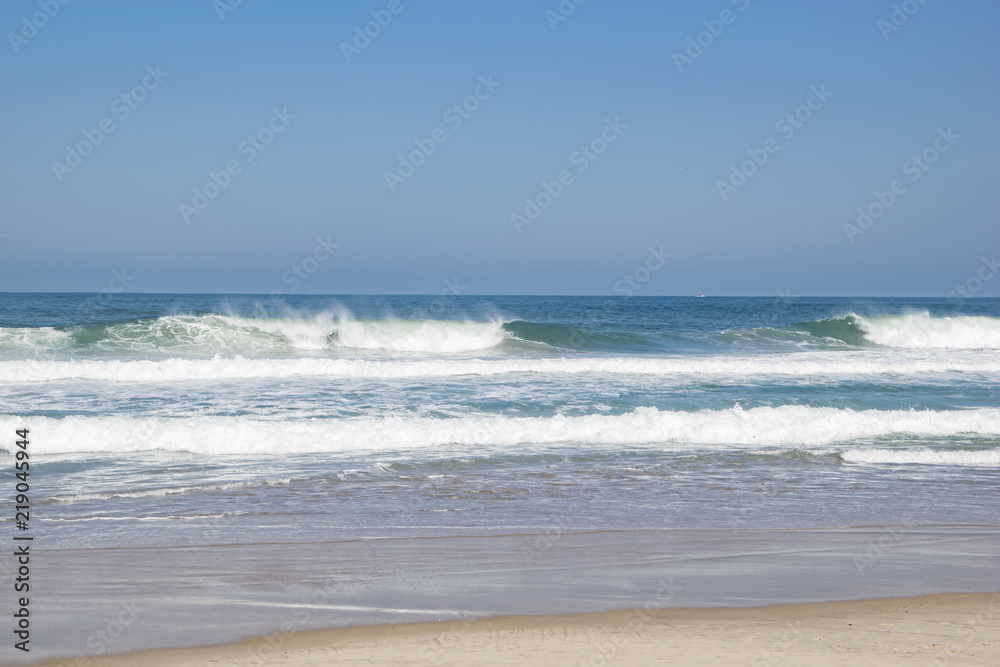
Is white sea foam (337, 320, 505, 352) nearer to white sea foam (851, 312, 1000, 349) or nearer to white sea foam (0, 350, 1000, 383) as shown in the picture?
white sea foam (0, 350, 1000, 383)

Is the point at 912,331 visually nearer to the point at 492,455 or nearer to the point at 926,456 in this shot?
the point at 926,456

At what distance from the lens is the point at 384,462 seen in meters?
9.88

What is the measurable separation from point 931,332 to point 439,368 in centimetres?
2471

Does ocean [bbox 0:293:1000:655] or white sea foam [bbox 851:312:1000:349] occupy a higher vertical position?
white sea foam [bbox 851:312:1000:349]

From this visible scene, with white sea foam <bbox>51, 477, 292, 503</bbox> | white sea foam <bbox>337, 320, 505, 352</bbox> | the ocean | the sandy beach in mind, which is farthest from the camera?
white sea foam <bbox>337, 320, 505, 352</bbox>

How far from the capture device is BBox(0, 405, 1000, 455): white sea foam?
1081cm

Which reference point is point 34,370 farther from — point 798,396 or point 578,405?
point 798,396

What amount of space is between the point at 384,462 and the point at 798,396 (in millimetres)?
9596

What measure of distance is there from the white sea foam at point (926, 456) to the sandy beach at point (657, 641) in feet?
18.5

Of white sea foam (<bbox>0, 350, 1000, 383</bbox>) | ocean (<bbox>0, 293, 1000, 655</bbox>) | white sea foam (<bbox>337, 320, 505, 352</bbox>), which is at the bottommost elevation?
ocean (<bbox>0, 293, 1000, 655</bbox>)

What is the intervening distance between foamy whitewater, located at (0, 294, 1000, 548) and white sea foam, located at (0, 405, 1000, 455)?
0.04 metres

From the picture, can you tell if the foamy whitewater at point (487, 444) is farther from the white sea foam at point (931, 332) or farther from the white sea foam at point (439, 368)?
the white sea foam at point (931, 332)

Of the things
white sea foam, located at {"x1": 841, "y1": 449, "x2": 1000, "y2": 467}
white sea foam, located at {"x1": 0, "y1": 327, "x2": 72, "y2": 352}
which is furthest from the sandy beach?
white sea foam, located at {"x1": 0, "y1": 327, "x2": 72, "y2": 352}

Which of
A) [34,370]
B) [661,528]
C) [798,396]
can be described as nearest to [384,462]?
[661,528]
